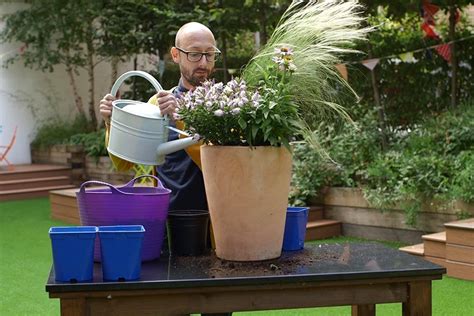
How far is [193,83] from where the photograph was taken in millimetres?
2512

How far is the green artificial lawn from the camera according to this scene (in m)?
4.07

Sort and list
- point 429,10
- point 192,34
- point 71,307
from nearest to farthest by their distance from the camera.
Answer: point 71,307, point 192,34, point 429,10

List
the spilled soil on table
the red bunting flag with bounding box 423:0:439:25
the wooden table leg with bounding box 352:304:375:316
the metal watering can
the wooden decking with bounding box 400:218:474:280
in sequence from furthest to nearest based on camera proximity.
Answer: the red bunting flag with bounding box 423:0:439:25
the wooden decking with bounding box 400:218:474:280
the wooden table leg with bounding box 352:304:375:316
the metal watering can
the spilled soil on table

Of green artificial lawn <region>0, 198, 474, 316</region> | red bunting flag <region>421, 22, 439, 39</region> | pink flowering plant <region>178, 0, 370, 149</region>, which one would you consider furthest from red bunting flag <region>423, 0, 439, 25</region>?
pink flowering plant <region>178, 0, 370, 149</region>

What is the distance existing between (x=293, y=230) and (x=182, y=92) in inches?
24.8

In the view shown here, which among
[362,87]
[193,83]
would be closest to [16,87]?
[362,87]

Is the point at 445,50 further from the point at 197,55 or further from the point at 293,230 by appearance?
the point at 293,230

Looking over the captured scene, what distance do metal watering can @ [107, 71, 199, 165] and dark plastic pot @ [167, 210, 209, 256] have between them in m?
0.19

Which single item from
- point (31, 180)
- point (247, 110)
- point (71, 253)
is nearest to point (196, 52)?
point (247, 110)

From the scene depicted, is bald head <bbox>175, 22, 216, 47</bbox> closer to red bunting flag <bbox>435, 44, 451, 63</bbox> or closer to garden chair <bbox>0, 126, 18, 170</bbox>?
red bunting flag <bbox>435, 44, 451, 63</bbox>

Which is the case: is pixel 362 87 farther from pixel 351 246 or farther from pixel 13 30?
pixel 351 246

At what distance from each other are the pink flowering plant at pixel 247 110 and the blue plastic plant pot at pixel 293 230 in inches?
12.9

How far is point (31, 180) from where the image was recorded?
1001 cm

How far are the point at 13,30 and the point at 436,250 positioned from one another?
24.8 feet
